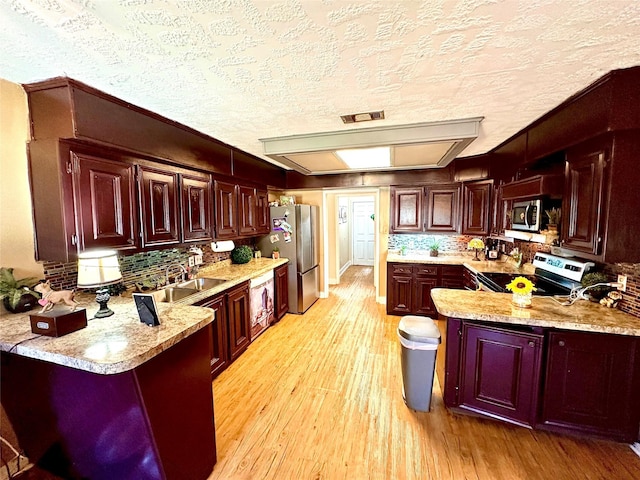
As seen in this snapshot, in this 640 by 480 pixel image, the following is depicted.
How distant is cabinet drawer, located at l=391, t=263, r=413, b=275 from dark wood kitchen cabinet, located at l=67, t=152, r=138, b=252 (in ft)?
10.7

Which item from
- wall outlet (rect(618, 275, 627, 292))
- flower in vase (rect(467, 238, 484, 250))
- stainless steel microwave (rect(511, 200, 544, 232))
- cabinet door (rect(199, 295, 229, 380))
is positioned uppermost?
stainless steel microwave (rect(511, 200, 544, 232))

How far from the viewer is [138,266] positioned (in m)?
2.50

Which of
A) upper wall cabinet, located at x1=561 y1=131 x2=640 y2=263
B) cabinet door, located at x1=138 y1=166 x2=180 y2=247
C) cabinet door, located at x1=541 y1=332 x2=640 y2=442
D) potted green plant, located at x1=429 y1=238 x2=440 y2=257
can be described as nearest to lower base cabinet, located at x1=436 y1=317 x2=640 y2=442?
cabinet door, located at x1=541 y1=332 x2=640 y2=442

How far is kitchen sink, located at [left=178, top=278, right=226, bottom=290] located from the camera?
2814 millimetres

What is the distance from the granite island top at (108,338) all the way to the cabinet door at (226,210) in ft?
4.06

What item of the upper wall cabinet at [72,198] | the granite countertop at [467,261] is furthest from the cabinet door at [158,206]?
the granite countertop at [467,261]

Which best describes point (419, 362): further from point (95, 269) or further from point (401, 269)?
point (95, 269)

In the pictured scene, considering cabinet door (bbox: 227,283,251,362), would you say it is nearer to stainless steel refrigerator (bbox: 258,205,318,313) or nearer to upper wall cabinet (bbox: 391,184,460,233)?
stainless steel refrigerator (bbox: 258,205,318,313)

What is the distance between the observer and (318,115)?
6.94 ft

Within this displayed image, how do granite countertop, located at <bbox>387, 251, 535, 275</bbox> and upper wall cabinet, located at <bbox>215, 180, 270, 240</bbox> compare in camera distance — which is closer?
upper wall cabinet, located at <bbox>215, 180, 270, 240</bbox>

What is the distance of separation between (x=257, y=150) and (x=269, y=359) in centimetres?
244

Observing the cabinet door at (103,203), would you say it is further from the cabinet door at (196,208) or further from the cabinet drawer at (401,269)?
the cabinet drawer at (401,269)

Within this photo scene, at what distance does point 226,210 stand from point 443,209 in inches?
123

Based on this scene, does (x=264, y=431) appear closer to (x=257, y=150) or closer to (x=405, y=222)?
(x=257, y=150)
